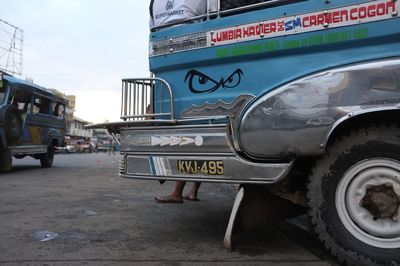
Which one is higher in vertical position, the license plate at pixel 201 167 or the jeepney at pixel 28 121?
the jeepney at pixel 28 121

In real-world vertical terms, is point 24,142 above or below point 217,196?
above

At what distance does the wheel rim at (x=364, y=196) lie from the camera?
146 inches

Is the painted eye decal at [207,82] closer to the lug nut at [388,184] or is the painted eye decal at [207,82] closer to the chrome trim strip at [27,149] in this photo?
the lug nut at [388,184]

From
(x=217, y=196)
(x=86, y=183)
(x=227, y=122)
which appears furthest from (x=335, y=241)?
(x=86, y=183)

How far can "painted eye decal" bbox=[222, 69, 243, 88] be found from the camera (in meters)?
4.39

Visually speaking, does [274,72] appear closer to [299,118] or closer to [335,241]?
[299,118]

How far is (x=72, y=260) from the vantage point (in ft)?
13.8

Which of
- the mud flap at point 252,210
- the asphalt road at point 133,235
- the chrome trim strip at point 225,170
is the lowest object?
the asphalt road at point 133,235

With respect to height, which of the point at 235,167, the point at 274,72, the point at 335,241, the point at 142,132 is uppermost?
the point at 274,72

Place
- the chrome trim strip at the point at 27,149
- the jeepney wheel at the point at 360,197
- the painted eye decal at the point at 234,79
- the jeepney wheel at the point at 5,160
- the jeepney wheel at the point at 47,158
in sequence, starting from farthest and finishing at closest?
the jeepney wheel at the point at 47,158
the chrome trim strip at the point at 27,149
the jeepney wheel at the point at 5,160
the painted eye decal at the point at 234,79
the jeepney wheel at the point at 360,197

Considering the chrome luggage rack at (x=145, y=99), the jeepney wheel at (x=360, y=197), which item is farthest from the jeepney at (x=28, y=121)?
the jeepney wheel at (x=360, y=197)

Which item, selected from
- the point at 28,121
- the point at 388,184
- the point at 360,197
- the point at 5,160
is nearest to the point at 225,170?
the point at 360,197

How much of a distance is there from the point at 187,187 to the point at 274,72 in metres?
6.18

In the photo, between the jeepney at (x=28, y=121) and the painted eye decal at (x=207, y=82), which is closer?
the painted eye decal at (x=207, y=82)
